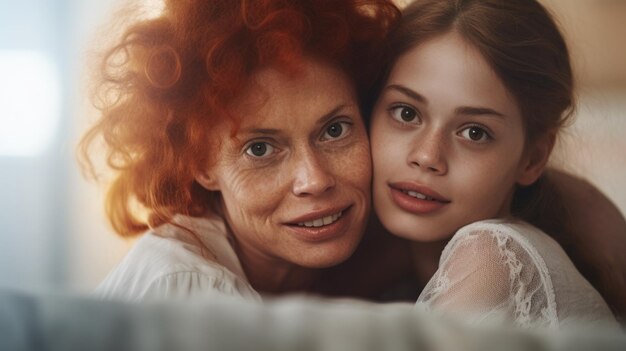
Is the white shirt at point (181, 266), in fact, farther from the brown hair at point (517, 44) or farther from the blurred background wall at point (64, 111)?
the brown hair at point (517, 44)

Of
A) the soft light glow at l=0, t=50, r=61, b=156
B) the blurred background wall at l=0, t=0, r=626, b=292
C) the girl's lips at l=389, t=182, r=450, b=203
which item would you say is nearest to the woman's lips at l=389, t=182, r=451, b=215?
the girl's lips at l=389, t=182, r=450, b=203

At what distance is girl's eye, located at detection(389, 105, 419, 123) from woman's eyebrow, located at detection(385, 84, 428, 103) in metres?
0.01

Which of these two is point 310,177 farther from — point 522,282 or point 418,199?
point 522,282

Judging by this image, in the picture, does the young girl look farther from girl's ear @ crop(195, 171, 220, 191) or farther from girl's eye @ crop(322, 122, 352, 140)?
girl's ear @ crop(195, 171, 220, 191)

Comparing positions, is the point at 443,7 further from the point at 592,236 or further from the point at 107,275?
the point at 107,275

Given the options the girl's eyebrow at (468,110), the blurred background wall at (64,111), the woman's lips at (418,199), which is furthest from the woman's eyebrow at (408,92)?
the blurred background wall at (64,111)

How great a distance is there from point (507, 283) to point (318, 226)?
23cm

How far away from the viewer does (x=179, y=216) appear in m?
0.84

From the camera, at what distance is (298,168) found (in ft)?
2.57

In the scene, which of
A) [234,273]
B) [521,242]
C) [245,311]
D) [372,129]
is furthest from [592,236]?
[245,311]

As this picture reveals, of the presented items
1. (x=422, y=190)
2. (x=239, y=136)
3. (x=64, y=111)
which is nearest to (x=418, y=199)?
(x=422, y=190)

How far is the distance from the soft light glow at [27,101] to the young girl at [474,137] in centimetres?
41

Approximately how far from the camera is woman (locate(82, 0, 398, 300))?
2.52ft

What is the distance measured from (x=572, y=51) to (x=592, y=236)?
0.28m
